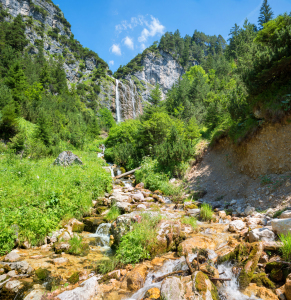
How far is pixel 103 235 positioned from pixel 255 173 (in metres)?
7.82

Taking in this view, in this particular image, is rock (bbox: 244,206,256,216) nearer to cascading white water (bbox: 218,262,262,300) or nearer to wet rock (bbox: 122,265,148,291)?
cascading white water (bbox: 218,262,262,300)

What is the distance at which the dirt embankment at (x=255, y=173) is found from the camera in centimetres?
747

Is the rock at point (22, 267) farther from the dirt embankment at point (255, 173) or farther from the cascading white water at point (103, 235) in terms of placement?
the dirt embankment at point (255, 173)

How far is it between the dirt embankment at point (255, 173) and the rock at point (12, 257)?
27.6 feet

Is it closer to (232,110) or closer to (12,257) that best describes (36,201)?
(12,257)

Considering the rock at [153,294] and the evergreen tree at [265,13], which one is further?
the evergreen tree at [265,13]

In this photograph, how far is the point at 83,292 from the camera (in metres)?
3.72

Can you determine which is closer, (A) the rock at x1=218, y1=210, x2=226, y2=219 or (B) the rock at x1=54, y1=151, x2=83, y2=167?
(A) the rock at x1=218, y1=210, x2=226, y2=219

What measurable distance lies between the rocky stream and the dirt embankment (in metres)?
1.31

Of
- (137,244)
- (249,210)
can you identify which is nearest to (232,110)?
(249,210)

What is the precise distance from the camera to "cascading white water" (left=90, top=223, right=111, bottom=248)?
6.24 metres

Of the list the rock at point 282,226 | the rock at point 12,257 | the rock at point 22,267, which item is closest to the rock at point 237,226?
the rock at point 282,226

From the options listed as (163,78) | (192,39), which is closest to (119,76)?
(163,78)

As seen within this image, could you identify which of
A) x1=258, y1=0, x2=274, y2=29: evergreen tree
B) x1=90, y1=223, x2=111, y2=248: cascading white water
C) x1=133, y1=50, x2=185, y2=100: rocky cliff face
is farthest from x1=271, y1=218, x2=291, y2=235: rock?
x1=133, y1=50, x2=185, y2=100: rocky cliff face
